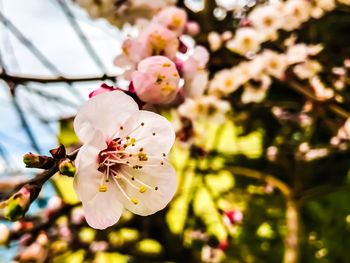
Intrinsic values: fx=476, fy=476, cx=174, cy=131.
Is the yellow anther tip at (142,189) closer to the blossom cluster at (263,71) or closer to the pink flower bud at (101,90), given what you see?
the pink flower bud at (101,90)

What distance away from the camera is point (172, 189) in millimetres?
664

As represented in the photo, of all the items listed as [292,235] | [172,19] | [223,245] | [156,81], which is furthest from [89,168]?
[223,245]

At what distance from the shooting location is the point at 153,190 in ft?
2.20

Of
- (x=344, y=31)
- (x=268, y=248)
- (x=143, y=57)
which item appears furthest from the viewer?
(x=344, y=31)

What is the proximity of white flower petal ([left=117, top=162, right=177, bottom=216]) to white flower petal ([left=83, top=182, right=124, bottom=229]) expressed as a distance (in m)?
0.02

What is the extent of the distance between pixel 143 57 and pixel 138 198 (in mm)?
355

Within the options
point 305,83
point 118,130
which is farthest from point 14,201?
point 305,83

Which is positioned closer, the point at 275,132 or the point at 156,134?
the point at 156,134

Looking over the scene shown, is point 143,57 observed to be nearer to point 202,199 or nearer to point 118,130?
point 118,130

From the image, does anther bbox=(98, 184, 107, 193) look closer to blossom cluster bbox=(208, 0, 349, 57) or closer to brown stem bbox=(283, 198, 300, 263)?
brown stem bbox=(283, 198, 300, 263)

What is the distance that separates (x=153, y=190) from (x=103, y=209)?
0.08 m

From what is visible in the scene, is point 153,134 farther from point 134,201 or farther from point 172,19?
point 172,19

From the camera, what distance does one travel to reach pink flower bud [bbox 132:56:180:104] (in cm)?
77

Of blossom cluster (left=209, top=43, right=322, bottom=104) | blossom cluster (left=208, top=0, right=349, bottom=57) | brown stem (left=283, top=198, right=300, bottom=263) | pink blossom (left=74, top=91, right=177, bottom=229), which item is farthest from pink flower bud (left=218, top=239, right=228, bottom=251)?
pink blossom (left=74, top=91, right=177, bottom=229)
